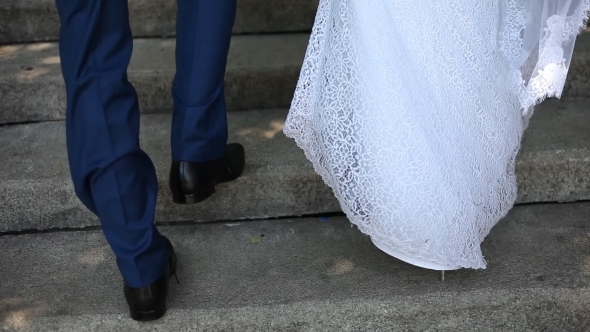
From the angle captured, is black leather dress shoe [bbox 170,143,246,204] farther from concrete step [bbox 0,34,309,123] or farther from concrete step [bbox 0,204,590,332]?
concrete step [bbox 0,34,309,123]

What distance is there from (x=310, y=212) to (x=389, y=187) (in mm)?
722

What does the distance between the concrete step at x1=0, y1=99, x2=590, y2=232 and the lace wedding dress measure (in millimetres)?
523

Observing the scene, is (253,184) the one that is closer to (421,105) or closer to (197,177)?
(197,177)

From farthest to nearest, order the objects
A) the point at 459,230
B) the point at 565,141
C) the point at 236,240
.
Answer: the point at 565,141 → the point at 236,240 → the point at 459,230

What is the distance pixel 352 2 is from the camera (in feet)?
6.15

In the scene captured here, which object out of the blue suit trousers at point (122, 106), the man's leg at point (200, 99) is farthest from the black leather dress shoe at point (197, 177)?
the blue suit trousers at point (122, 106)

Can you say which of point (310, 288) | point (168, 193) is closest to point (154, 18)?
point (168, 193)

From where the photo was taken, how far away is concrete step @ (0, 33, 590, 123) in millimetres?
3004

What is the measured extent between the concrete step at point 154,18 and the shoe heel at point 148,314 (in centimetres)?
169

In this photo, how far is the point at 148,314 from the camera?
6.91ft

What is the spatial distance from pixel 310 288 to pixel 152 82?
123 cm

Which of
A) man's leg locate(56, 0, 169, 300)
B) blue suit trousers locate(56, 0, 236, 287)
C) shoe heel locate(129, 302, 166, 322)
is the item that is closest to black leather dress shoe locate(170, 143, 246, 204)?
blue suit trousers locate(56, 0, 236, 287)

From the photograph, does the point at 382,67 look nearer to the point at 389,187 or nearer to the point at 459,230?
the point at 389,187

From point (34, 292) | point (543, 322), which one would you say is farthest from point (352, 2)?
point (34, 292)
